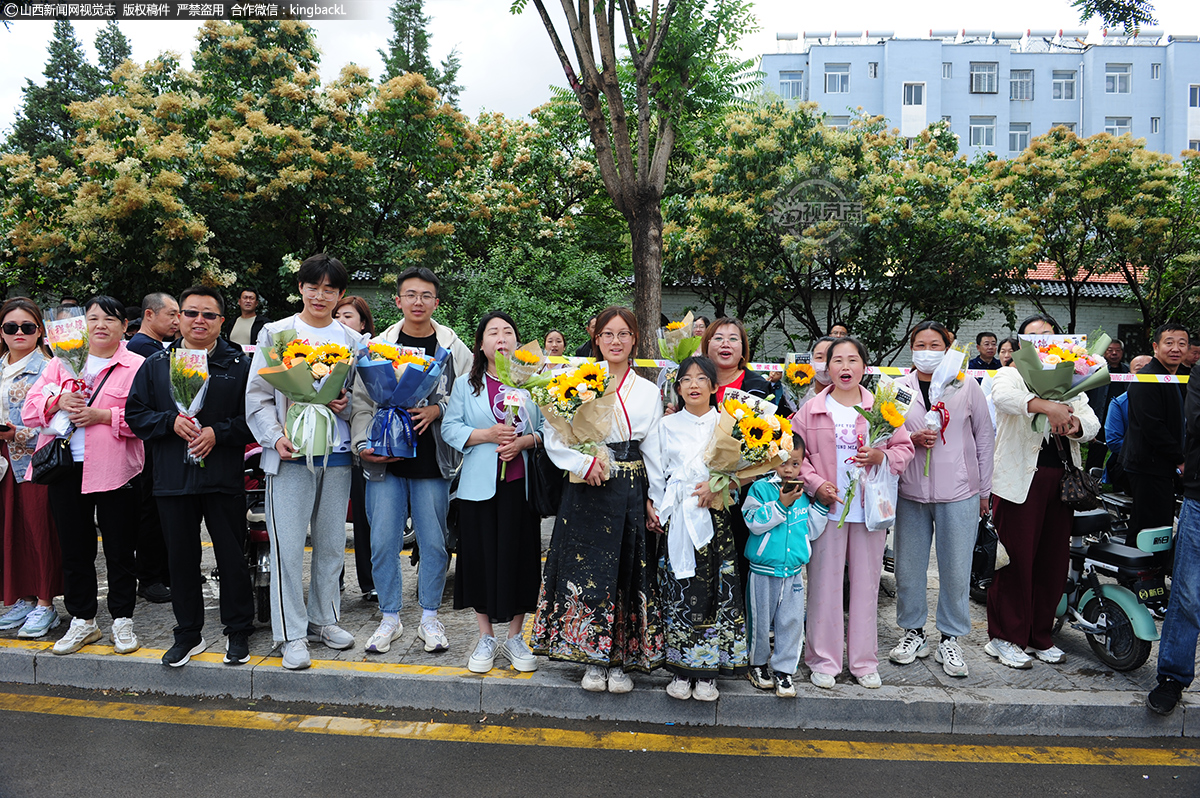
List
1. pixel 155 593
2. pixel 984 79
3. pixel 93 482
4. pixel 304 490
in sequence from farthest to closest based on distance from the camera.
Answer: pixel 984 79 → pixel 155 593 → pixel 93 482 → pixel 304 490

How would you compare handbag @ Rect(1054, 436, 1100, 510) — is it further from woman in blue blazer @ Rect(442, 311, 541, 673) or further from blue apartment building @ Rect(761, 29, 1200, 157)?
blue apartment building @ Rect(761, 29, 1200, 157)

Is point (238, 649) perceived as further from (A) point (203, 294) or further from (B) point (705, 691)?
(B) point (705, 691)

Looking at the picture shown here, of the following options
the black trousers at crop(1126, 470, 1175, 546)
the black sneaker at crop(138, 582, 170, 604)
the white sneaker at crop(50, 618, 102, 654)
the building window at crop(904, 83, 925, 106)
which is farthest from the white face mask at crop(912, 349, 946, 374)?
the building window at crop(904, 83, 925, 106)

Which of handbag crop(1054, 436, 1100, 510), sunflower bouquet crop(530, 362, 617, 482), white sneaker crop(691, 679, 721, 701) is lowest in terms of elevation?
white sneaker crop(691, 679, 721, 701)

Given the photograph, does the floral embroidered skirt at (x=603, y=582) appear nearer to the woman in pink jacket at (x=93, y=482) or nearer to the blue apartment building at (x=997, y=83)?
the woman in pink jacket at (x=93, y=482)

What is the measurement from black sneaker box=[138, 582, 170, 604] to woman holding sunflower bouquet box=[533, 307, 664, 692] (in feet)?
10.2

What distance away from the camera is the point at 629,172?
7605mm

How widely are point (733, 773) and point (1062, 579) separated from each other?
8.20ft

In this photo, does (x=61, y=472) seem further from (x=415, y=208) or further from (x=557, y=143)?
(x=557, y=143)

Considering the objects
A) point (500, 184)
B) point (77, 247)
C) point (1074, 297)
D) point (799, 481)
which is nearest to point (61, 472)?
point (799, 481)

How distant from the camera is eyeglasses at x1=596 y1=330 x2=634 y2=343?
3.94 meters

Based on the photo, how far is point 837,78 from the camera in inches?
1391

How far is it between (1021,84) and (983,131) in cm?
268

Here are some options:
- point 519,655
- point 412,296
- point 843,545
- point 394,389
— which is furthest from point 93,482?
point 843,545
